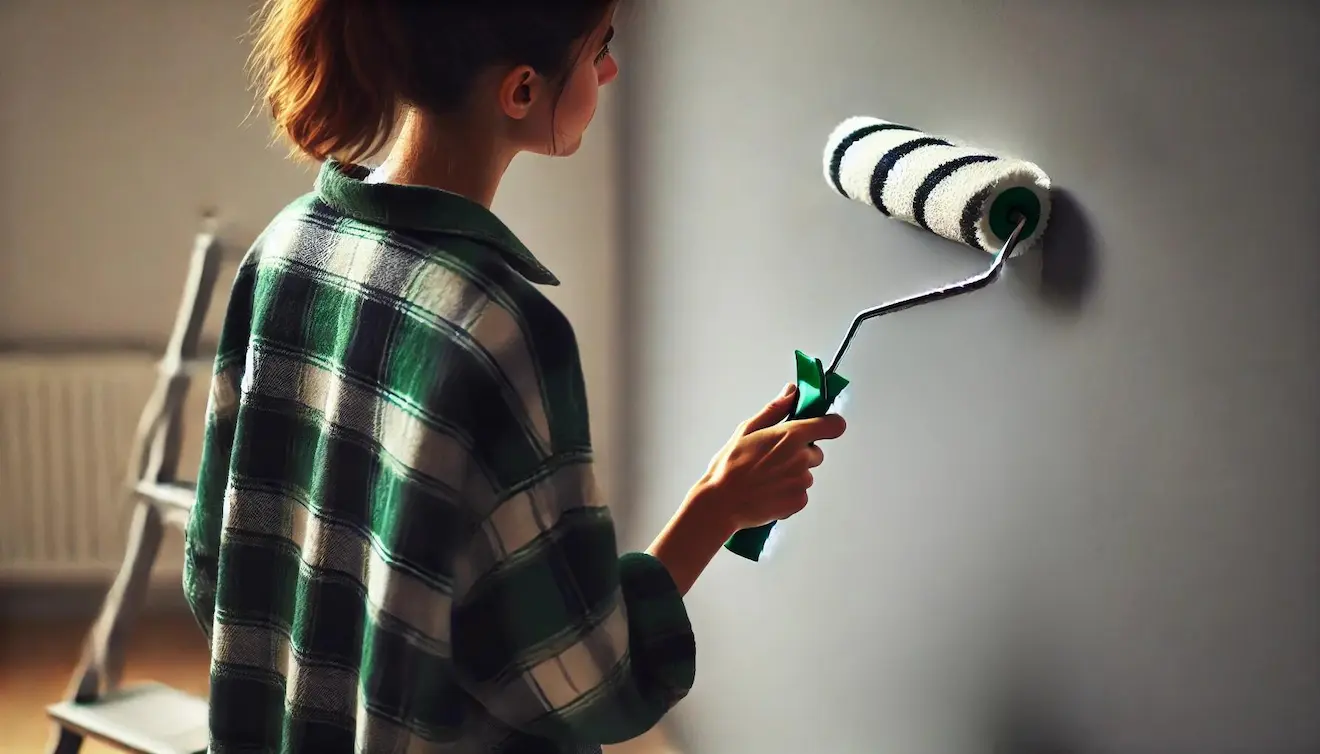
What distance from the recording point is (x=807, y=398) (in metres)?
0.87

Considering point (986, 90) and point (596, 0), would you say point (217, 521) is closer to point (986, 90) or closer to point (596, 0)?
point (596, 0)

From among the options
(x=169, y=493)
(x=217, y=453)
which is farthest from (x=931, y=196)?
(x=169, y=493)

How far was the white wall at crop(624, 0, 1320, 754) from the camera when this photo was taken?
2.15 ft

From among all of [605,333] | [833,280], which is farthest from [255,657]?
[605,333]

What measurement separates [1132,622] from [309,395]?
21.0 inches

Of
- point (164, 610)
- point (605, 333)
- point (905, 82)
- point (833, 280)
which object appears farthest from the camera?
point (164, 610)

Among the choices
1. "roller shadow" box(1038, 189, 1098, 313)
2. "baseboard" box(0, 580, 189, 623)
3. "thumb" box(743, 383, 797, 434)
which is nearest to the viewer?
"roller shadow" box(1038, 189, 1098, 313)

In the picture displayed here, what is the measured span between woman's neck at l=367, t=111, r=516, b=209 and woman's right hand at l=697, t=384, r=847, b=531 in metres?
0.25

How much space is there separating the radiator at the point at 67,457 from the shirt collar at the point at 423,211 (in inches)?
60.6

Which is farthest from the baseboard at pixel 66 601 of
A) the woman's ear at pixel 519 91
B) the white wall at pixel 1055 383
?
the woman's ear at pixel 519 91

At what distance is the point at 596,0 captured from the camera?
71cm

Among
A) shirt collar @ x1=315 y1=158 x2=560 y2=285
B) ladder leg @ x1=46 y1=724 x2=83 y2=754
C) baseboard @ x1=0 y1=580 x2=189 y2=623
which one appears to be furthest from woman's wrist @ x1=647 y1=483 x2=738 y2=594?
baseboard @ x1=0 y1=580 x2=189 y2=623

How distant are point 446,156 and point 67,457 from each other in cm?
166

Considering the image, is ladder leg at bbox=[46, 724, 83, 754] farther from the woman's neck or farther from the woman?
the woman's neck
